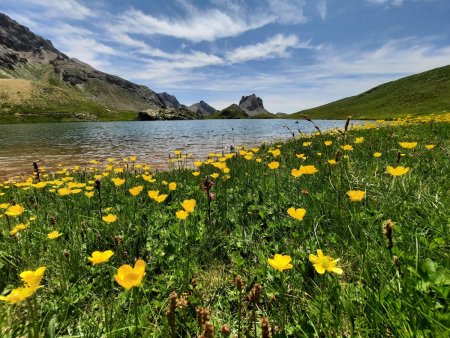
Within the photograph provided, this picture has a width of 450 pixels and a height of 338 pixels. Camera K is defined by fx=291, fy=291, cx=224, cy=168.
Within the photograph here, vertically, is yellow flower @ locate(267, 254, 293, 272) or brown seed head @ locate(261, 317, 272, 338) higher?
yellow flower @ locate(267, 254, 293, 272)

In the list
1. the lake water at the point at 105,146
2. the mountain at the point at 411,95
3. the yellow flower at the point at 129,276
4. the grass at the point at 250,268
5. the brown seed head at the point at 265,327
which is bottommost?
the lake water at the point at 105,146

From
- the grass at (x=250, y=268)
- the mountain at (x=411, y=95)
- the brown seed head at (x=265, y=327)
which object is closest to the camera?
the brown seed head at (x=265, y=327)

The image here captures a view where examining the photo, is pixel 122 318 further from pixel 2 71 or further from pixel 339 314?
pixel 2 71

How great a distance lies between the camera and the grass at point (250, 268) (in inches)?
74.0

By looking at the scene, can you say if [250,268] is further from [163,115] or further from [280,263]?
[163,115]

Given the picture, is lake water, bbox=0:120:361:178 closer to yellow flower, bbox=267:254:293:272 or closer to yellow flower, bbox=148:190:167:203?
yellow flower, bbox=148:190:167:203

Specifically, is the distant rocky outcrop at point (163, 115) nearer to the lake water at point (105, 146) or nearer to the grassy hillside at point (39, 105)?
the grassy hillside at point (39, 105)

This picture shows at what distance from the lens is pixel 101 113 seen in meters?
154

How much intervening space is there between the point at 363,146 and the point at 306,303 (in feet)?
23.2

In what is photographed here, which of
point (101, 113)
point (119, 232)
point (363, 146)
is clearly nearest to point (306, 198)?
point (119, 232)

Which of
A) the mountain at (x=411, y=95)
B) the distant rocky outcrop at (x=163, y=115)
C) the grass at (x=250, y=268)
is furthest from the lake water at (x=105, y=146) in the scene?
the distant rocky outcrop at (x=163, y=115)

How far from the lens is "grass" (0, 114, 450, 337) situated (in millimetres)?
1881

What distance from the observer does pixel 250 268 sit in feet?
9.74

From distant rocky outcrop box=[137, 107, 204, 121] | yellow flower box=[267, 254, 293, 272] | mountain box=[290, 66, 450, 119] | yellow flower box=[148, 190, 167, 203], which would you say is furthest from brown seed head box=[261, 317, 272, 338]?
distant rocky outcrop box=[137, 107, 204, 121]
